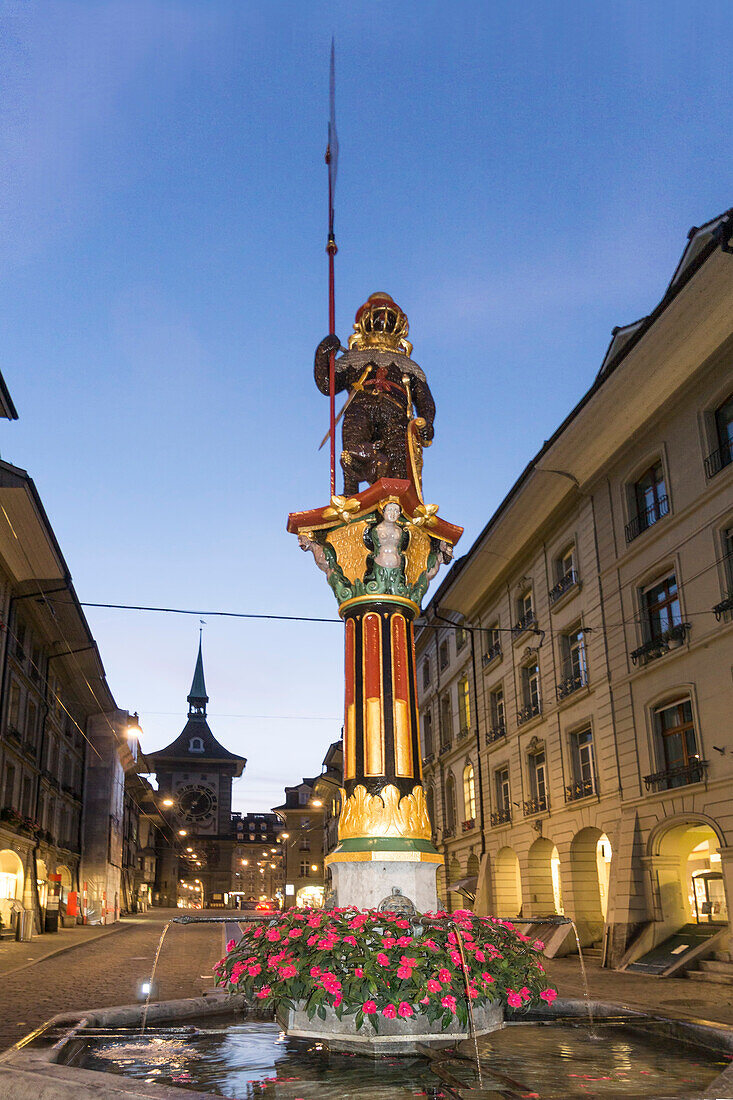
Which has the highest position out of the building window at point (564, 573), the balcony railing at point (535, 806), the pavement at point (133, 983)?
the building window at point (564, 573)

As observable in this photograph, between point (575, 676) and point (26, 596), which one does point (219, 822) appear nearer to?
point (26, 596)

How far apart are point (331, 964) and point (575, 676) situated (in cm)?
2038

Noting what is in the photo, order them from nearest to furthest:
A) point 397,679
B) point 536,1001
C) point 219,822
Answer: point 536,1001 < point 397,679 < point 219,822

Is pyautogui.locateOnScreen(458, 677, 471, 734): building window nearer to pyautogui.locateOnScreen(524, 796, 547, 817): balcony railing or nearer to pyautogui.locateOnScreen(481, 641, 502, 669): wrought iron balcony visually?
pyautogui.locateOnScreen(481, 641, 502, 669): wrought iron balcony

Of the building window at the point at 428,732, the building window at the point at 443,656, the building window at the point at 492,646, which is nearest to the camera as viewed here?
the building window at the point at 492,646

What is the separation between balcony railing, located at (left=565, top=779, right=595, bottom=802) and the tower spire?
4135 inches

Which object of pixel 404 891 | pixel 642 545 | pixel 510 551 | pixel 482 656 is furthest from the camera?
pixel 482 656

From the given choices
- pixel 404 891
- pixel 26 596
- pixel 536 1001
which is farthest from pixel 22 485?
pixel 536 1001

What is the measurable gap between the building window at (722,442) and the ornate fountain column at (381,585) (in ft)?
33.6

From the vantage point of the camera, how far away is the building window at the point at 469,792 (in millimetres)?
36938

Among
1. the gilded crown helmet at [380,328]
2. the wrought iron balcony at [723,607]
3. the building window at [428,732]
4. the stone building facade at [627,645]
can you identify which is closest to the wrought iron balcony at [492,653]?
the stone building facade at [627,645]

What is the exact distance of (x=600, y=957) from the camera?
74.6 ft

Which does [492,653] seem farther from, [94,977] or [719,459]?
[94,977]

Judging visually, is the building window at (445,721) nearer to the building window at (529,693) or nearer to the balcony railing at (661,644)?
the building window at (529,693)
